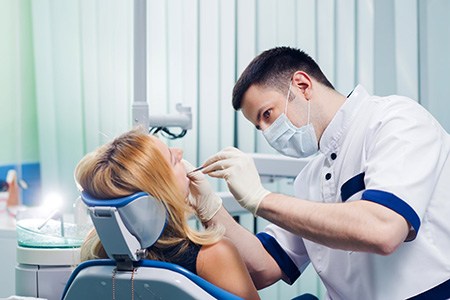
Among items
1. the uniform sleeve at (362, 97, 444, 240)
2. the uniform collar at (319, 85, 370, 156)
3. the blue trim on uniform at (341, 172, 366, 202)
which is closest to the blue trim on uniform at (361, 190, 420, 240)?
the uniform sleeve at (362, 97, 444, 240)

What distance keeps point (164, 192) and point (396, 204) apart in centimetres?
49

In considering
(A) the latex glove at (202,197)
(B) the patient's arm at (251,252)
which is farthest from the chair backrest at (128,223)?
(B) the patient's arm at (251,252)

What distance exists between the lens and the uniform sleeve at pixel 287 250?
1.78m

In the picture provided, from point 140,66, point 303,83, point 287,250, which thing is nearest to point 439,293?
point 287,250

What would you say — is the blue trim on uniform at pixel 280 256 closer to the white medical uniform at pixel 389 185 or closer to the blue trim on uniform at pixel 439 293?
the white medical uniform at pixel 389 185

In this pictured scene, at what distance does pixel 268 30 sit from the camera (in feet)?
8.55

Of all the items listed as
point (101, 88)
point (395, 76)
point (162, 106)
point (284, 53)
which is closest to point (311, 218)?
point (284, 53)

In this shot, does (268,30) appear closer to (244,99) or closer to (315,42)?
(315,42)

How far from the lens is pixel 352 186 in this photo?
5.04 ft

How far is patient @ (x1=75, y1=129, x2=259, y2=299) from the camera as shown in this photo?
1.31m

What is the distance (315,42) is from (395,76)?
35 centimetres

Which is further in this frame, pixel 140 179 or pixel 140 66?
pixel 140 66

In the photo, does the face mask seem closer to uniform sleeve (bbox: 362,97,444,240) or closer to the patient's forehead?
uniform sleeve (bbox: 362,97,444,240)

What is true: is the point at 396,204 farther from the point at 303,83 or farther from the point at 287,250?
the point at 287,250
